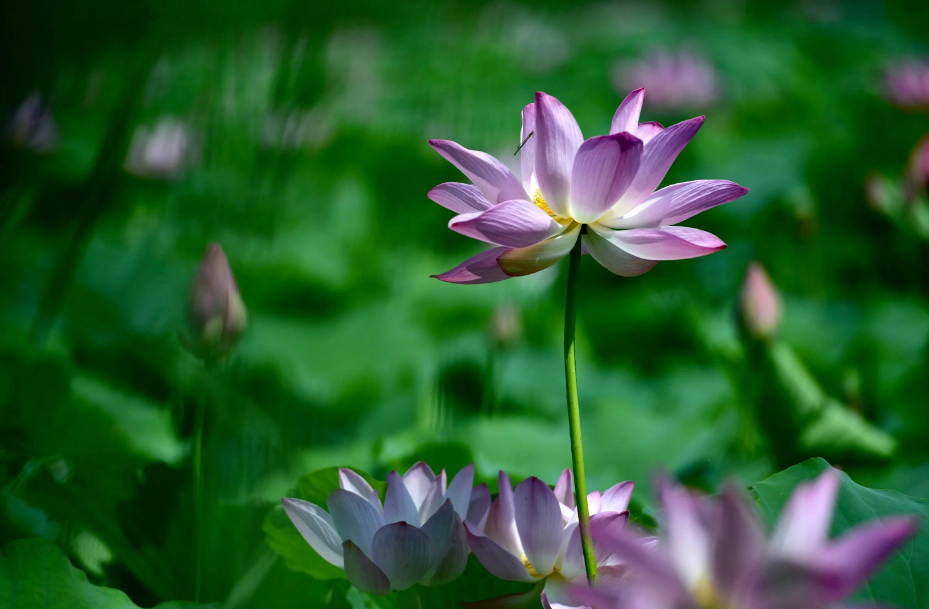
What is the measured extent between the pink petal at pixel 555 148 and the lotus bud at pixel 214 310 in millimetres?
273

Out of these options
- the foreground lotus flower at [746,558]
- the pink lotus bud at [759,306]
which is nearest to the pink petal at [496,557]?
the foreground lotus flower at [746,558]

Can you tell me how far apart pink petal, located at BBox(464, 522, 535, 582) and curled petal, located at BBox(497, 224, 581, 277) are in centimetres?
13

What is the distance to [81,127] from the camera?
2.38m

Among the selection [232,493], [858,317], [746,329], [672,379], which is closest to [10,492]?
[232,493]

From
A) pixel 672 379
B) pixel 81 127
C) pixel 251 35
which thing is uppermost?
pixel 251 35

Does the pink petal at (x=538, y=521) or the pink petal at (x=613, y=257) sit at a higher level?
the pink petal at (x=613, y=257)

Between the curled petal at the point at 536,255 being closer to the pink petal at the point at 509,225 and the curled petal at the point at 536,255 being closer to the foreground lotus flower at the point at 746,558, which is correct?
the pink petal at the point at 509,225

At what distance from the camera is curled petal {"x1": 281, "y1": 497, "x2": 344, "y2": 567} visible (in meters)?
0.38

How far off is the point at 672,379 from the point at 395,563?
99 centimetres

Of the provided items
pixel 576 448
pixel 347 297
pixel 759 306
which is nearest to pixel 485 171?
pixel 576 448

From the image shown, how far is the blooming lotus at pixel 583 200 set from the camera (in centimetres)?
34

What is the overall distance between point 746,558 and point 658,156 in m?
0.19

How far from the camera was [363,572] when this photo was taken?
1.19ft

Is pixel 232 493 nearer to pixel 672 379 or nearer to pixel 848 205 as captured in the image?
pixel 672 379
